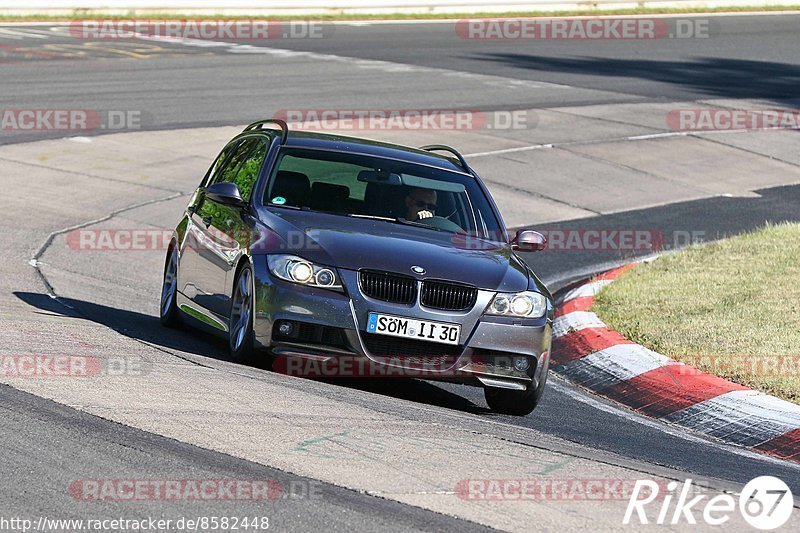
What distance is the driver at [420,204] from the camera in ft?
32.0

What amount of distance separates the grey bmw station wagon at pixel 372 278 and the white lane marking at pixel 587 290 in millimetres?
2889

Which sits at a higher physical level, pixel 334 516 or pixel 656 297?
pixel 334 516

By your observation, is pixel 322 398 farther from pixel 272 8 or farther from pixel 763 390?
pixel 272 8

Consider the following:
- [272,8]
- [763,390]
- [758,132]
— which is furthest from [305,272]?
[272,8]

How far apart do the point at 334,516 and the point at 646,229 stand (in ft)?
40.9

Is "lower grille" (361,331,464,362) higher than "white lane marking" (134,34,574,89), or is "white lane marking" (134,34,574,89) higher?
"lower grille" (361,331,464,362)

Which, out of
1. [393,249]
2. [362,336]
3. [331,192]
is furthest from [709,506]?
[331,192]

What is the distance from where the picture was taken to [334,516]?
18.5 ft

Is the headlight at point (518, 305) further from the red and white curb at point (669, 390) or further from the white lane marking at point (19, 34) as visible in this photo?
the white lane marking at point (19, 34)

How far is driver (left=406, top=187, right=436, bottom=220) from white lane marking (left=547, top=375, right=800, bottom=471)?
1.52 meters

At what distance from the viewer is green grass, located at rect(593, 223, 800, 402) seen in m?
9.88

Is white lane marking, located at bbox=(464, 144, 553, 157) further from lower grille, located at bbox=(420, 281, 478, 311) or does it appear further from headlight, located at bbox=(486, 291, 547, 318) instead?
lower grille, located at bbox=(420, 281, 478, 311)

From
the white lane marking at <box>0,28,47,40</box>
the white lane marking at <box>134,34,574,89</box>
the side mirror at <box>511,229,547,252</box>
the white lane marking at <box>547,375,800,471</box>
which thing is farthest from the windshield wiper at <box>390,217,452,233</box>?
the white lane marking at <box>0,28,47,40</box>

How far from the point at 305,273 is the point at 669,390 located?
2.68 m
